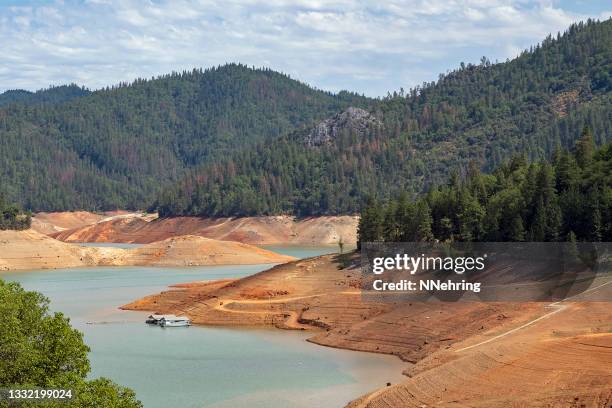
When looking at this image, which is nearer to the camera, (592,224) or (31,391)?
(31,391)

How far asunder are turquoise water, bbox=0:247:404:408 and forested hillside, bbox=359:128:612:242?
82.4 ft

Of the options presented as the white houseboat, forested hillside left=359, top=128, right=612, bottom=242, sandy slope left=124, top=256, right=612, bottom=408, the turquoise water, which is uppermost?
forested hillside left=359, top=128, right=612, bottom=242

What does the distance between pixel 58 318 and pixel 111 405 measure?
596 cm

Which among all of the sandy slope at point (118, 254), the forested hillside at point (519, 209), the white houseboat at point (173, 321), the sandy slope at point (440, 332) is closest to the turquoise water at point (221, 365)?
the white houseboat at point (173, 321)

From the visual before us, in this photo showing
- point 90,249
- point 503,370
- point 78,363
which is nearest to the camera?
point 78,363

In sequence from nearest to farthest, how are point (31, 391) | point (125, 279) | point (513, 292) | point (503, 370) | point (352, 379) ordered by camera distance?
point (31, 391)
point (503, 370)
point (352, 379)
point (513, 292)
point (125, 279)

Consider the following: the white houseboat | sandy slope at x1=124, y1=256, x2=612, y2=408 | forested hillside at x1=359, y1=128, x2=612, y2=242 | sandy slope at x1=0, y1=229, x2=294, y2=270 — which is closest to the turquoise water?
the white houseboat

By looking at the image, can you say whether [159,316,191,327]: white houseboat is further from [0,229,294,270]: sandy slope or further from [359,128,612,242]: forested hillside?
[0,229,294,270]: sandy slope

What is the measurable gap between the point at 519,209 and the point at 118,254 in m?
111

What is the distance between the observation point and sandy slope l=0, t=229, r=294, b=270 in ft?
608

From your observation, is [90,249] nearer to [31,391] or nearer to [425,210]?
[425,210]

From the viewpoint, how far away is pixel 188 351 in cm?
8306

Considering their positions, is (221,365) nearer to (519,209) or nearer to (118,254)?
(519,209)

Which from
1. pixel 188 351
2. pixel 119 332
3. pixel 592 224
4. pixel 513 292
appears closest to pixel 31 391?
pixel 188 351
